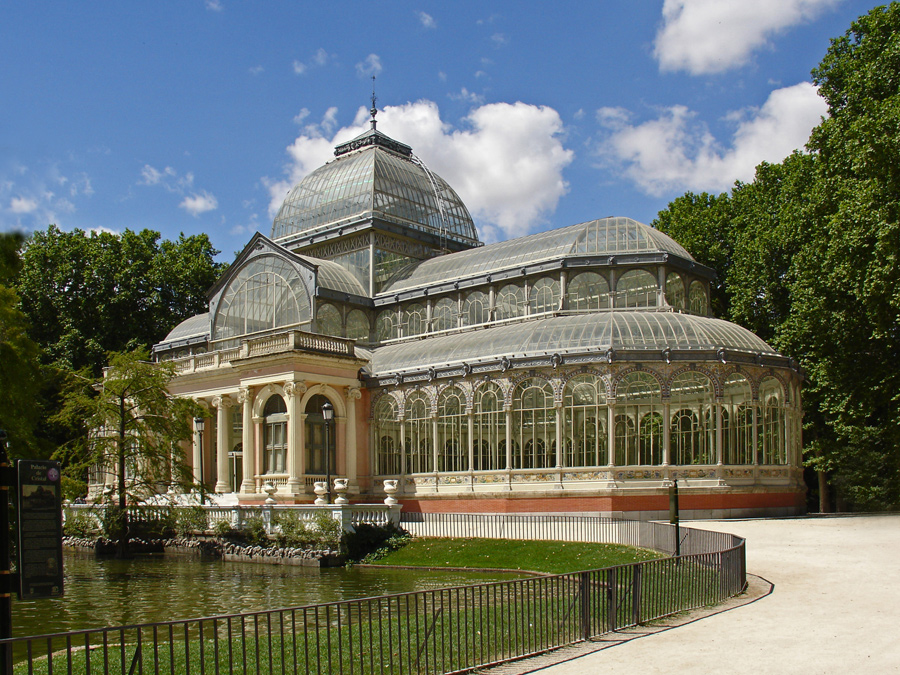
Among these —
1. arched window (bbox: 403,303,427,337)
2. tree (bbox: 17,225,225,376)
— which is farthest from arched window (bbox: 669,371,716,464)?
tree (bbox: 17,225,225,376)

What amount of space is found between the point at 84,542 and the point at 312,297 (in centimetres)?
1494

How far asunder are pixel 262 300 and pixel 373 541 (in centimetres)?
1903

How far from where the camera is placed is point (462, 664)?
11.3m

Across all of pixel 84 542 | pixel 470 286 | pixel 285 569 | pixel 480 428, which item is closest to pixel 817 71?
pixel 470 286

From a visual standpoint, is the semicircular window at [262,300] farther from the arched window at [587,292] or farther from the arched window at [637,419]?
the arched window at [637,419]

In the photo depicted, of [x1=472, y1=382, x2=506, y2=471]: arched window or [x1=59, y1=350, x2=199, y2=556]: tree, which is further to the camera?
[x1=472, y1=382, x2=506, y2=471]: arched window

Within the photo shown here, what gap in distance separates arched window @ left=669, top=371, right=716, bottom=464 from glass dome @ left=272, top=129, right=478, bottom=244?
70.0 ft

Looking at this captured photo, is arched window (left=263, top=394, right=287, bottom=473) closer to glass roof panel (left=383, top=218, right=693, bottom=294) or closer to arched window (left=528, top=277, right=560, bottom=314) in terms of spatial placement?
glass roof panel (left=383, top=218, right=693, bottom=294)

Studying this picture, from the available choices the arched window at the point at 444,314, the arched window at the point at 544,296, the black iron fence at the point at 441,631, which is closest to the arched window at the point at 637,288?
the arched window at the point at 544,296

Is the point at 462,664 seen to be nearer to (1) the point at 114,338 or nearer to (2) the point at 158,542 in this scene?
(2) the point at 158,542

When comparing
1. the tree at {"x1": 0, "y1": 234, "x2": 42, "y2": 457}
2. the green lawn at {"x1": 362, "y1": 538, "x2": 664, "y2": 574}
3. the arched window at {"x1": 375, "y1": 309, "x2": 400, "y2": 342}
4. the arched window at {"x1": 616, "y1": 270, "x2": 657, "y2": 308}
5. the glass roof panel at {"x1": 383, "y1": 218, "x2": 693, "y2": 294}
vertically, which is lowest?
the green lawn at {"x1": 362, "y1": 538, "x2": 664, "y2": 574}

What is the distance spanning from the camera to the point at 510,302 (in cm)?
4191

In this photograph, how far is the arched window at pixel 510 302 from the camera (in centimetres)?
4147

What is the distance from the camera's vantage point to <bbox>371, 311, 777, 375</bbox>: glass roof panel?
34.2m
